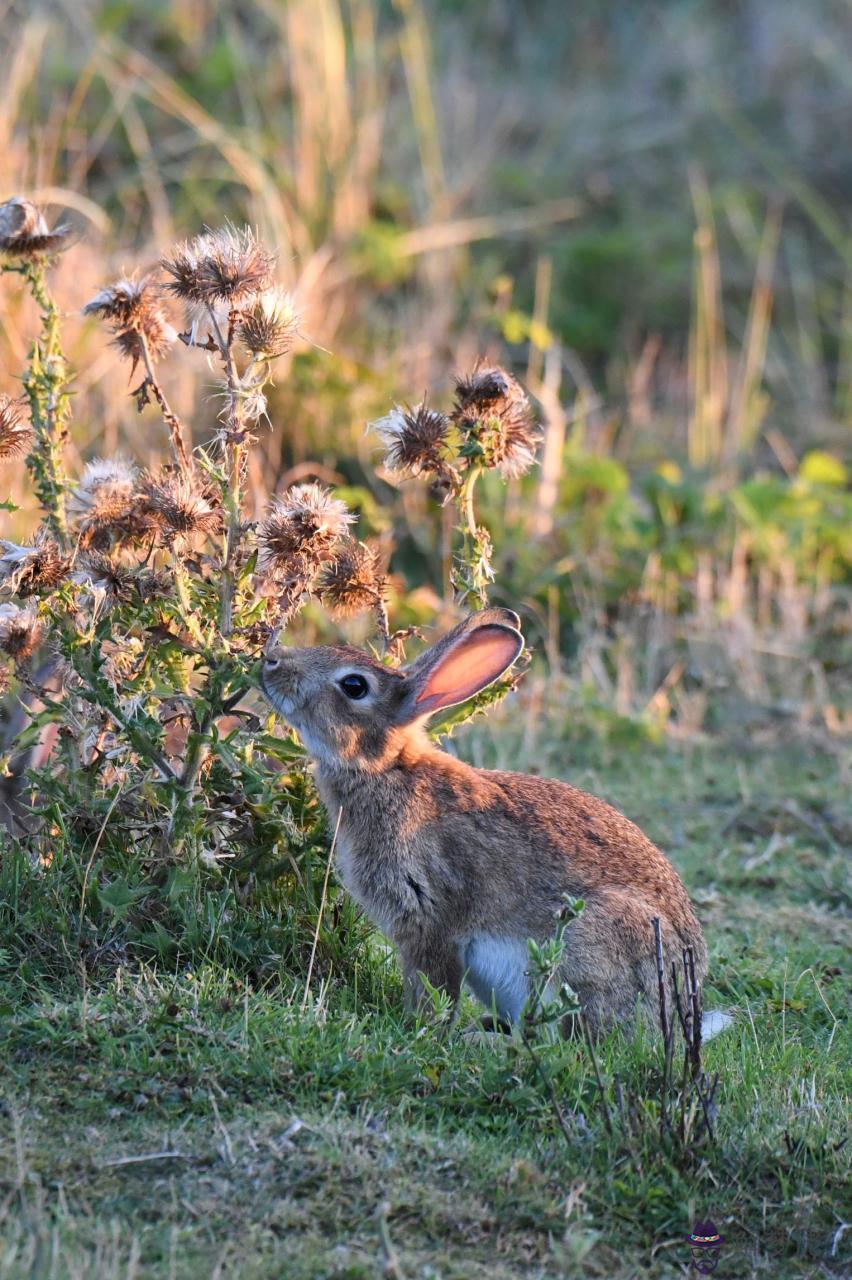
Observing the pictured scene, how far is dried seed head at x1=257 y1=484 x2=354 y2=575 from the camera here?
4523 millimetres

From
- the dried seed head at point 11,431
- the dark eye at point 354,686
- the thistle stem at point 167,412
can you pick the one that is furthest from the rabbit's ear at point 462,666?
the dried seed head at point 11,431

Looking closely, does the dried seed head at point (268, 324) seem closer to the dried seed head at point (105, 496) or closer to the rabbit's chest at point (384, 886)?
the dried seed head at point (105, 496)

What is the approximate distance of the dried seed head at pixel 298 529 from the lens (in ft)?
14.8

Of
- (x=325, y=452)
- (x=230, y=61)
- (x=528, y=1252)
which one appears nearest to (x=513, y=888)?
(x=528, y=1252)

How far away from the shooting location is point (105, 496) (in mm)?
4660

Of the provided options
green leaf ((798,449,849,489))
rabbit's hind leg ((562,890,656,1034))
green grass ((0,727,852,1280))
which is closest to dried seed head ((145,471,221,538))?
green grass ((0,727,852,1280))

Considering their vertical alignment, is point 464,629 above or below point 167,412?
below

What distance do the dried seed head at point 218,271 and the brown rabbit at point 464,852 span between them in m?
1.03

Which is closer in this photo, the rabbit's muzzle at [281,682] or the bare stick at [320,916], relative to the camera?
the bare stick at [320,916]

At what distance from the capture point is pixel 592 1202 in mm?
3723

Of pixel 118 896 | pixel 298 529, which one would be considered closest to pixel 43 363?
pixel 298 529

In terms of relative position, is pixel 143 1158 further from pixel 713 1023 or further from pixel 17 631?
pixel 713 1023

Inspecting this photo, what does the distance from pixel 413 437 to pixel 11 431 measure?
3.76ft

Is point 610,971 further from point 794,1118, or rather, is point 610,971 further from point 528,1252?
point 528,1252
